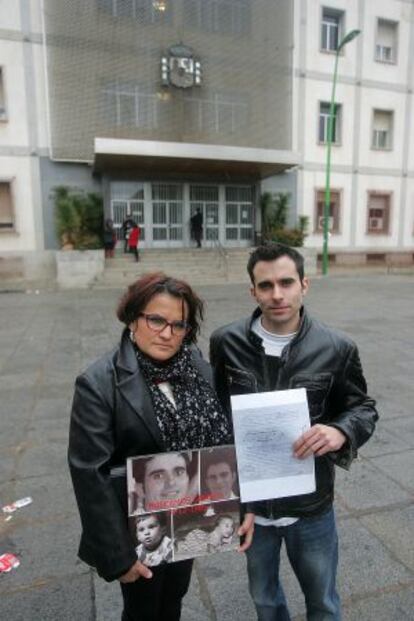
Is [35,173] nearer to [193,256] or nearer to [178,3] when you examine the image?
[193,256]

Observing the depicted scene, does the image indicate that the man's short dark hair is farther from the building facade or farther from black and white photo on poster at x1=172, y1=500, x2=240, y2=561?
the building facade

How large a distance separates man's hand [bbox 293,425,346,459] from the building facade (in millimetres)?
16153

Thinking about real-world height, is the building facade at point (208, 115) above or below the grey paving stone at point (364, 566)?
above

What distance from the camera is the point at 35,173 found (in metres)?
18.0

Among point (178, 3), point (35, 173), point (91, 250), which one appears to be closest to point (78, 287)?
point (91, 250)

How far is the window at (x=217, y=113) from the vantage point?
61.9ft

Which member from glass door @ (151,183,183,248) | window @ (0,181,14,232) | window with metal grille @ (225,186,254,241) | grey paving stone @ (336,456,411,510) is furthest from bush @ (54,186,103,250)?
grey paving stone @ (336,456,411,510)

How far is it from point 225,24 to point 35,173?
9904 mm

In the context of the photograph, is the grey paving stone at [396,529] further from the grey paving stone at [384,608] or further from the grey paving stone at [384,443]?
the grey paving stone at [384,443]

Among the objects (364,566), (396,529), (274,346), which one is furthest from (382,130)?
(274,346)

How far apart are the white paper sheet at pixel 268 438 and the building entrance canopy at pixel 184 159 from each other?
52.7 ft

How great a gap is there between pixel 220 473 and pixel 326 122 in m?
23.3

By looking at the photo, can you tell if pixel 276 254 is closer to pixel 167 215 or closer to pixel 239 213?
pixel 167 215

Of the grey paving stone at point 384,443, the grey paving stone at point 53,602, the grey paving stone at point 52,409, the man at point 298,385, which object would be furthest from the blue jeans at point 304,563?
the grey paving stone at point 52,409
